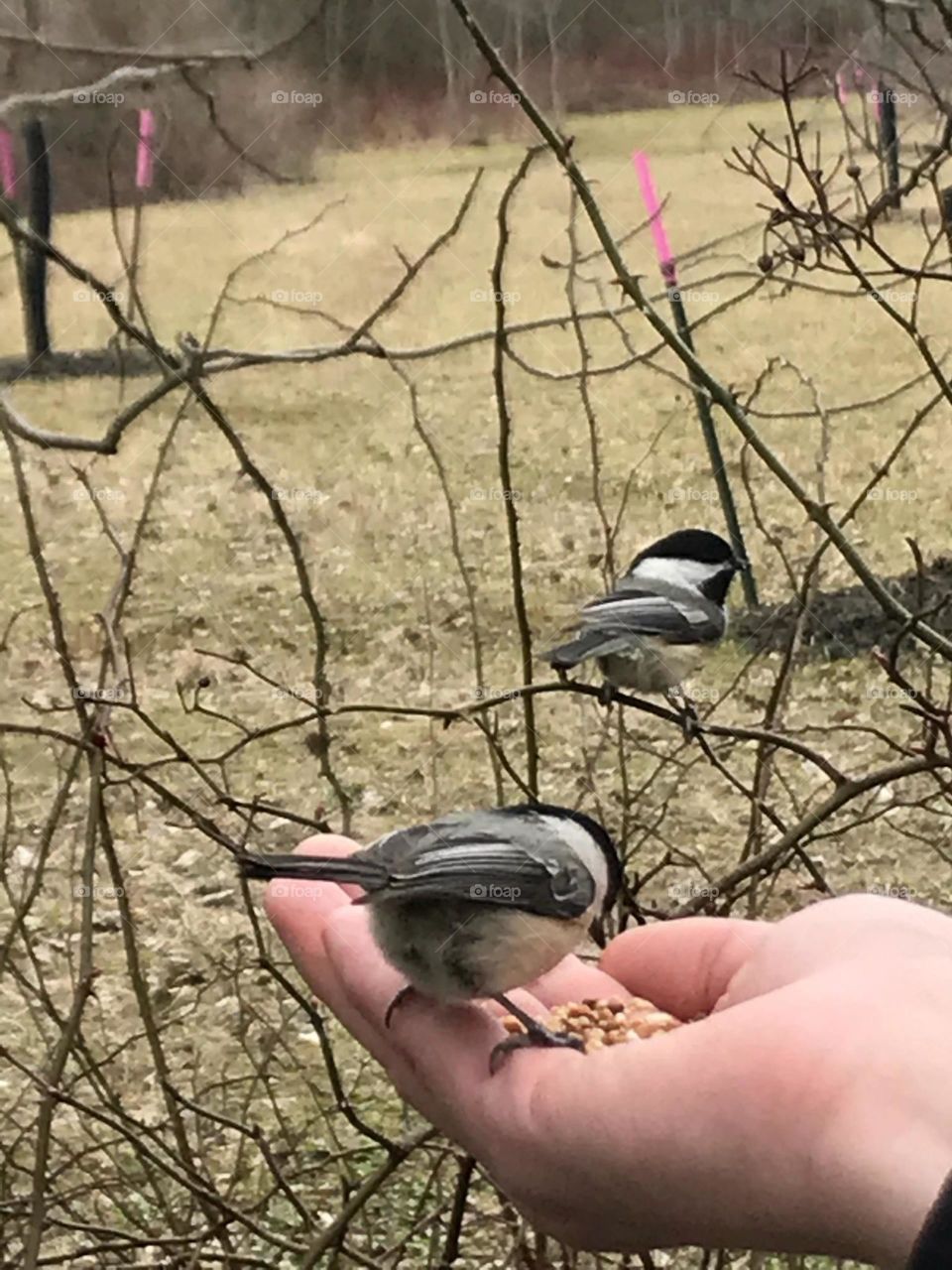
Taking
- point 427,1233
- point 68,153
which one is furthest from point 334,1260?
point 68,153

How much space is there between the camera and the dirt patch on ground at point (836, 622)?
1.22m

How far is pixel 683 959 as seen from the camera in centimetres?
73

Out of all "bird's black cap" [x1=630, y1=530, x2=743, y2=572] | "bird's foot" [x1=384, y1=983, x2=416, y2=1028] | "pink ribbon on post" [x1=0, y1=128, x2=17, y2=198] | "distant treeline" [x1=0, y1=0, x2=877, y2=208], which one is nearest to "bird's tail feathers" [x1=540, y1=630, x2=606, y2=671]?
"bird's black cap" [x1=630, y1=530, x2=743, y2=572]

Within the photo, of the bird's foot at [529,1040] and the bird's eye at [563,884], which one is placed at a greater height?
the bird's eye at [563,884]

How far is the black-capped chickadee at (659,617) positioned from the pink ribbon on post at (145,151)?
0.52 m

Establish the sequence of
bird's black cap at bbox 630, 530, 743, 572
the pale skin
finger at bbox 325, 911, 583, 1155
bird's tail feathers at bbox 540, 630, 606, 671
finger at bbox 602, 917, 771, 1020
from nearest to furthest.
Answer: the pale skin
finger at bbox 325, 911, 583, 1155
finger at bbox 602, 917, 771, 1020
bird's tail feathers at bbox 540, 630, 606, 671
bird's black cap at bbox 630, 530, 743, 572

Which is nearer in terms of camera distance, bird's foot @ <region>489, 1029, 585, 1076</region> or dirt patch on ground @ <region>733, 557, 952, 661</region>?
bird's foot @ <region>489, 1029, 585, 1076</region>

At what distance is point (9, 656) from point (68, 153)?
432mm

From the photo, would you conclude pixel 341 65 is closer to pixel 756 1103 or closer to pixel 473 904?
pixel 473 904

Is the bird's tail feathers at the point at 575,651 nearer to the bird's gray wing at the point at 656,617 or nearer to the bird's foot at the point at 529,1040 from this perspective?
the bird's gray wing at the point at 656,617

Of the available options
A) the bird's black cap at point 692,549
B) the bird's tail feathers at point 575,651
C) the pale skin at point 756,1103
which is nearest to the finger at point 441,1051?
the pale skin at point 756,1103

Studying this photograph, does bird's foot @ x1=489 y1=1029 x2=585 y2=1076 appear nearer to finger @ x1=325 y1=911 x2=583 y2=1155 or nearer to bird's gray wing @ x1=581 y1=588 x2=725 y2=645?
finger @ x1=325 y1=911 x2=583 y2=1155

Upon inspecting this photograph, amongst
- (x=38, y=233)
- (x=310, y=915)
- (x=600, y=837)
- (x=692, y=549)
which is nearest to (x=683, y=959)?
A: (x=600, y=837)

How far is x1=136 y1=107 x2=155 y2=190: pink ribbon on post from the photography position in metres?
1.21
